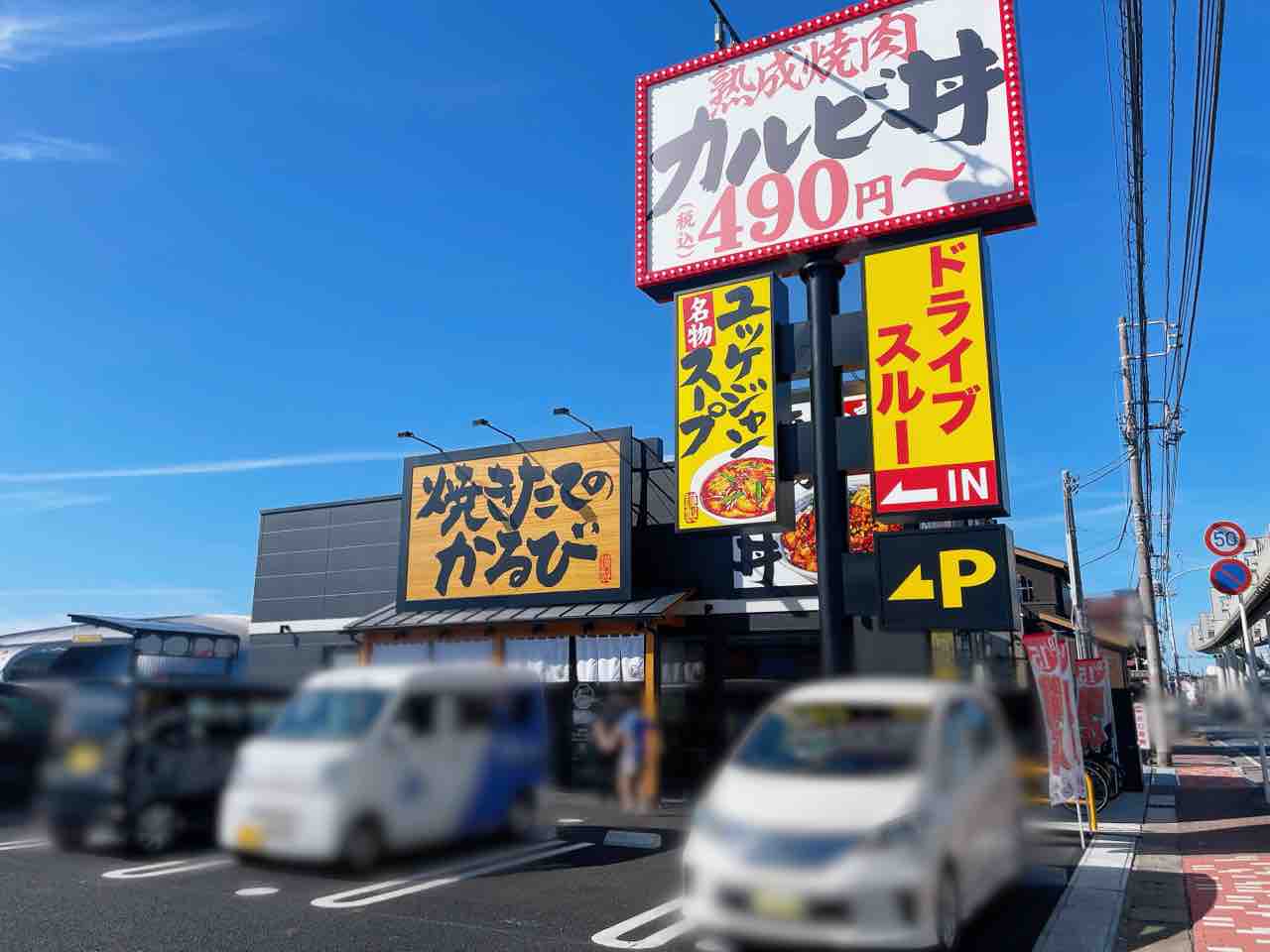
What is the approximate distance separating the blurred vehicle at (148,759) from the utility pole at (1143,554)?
2784 mm

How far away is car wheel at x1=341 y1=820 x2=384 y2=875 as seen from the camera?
111 cm

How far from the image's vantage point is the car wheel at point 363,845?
43.8 inches

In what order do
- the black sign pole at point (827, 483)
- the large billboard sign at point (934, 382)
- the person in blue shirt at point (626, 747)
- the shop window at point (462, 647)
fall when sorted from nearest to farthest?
the person in blue shirt at point (626, 747)
the shop window at point (462, 647)
the large billboard sign at point (934, 382)
the black sign pole at point (827, 483)

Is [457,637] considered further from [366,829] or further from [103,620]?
[366,829]

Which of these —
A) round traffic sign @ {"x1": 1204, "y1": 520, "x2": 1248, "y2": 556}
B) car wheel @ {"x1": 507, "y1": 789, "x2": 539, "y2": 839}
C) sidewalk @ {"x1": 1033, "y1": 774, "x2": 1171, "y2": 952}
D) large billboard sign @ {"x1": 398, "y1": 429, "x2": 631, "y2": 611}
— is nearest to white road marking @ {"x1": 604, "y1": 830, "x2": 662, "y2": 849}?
large billboard sign @ {"x1": 398, "y1": 429, "x2": 631, "y2": 611}

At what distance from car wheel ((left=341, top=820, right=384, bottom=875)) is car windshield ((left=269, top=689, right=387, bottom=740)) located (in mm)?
116

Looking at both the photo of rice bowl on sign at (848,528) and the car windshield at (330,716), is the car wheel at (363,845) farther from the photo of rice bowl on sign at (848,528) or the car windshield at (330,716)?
the photo of rice bowl on sign at (848,528)

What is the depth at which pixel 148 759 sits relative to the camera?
1.42 metres

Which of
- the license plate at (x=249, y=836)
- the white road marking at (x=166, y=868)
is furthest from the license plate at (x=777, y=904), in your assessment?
the white road marking at (x=166, y=868)

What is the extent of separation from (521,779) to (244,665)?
0.70m

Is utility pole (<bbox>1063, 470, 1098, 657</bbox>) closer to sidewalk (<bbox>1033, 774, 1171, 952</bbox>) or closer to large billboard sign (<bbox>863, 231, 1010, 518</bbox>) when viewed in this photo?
large billboard sign (<bbox>863, 231, 1010, 518</bbox>)

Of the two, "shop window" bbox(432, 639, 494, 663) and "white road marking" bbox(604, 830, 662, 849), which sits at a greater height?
"shop window" bbox(432, 639, 494, 663)

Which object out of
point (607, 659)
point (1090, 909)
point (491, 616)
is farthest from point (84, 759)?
point (1090, 909)

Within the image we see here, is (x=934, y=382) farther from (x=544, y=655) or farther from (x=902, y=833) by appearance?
(x=902, y=833)
